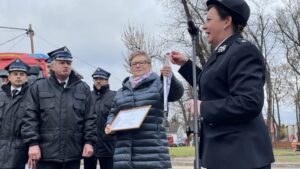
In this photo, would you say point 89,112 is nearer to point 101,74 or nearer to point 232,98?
point 101,74

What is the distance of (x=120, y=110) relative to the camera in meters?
5.95

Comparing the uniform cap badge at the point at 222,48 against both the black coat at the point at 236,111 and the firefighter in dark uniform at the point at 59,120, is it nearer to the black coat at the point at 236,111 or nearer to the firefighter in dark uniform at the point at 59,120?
the black coat at the point at 236,111

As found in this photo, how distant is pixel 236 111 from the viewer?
3145 millimetres

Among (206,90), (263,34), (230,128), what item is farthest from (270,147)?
(263,34)

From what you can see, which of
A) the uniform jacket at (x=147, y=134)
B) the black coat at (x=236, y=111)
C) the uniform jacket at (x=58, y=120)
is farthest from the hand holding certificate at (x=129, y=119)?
the black coat at (x=236, y=111)

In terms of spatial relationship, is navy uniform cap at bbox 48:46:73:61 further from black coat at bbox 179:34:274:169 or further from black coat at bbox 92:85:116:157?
black coat at bbox 179:34:274:169

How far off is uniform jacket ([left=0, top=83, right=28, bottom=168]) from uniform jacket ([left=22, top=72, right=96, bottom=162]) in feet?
1.55

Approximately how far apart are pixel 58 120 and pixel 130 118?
79 centimetres

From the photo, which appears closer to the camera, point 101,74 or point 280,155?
point 101,74

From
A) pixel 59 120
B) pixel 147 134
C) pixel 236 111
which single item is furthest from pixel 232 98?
pixel 59 120

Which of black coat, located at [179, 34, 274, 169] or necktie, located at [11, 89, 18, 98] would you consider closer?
black coat, located at [179, 34, 274, 169]

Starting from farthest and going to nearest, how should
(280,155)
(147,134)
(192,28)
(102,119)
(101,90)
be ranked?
(280,155) → (101,90) → (102,119) → (147,134) → (192,28)

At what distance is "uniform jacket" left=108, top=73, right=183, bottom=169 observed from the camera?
18.3 feet

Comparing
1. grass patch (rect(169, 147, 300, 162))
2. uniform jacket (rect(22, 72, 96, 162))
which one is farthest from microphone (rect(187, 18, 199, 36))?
grass patch (rect(169, 147, 300, 162))
